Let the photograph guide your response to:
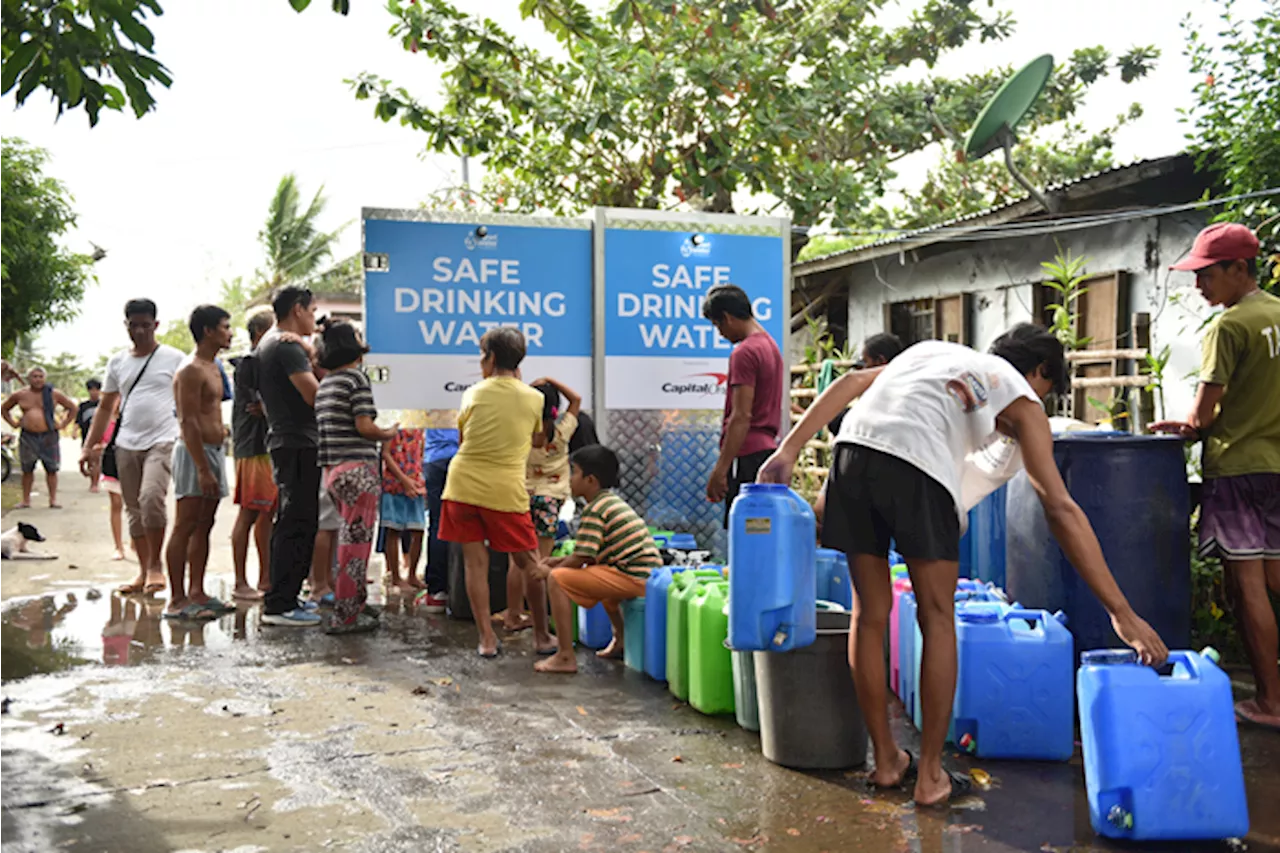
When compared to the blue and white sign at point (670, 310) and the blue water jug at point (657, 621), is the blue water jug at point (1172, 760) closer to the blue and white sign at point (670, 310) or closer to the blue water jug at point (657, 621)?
the blue water jug at point (657, 621)

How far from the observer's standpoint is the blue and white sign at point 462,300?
7.45 m

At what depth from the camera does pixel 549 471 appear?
7133 millimetres

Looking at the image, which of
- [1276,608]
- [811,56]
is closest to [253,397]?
[1276,608]

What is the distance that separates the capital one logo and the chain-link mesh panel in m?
0.14

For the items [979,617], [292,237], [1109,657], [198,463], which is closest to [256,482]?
[198,463]

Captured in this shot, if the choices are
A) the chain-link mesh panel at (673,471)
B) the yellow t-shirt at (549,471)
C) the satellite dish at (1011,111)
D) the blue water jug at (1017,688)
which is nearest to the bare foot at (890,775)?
the blue water jug at (1017,688)

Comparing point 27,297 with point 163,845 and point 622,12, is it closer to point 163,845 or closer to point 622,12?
point 622,12

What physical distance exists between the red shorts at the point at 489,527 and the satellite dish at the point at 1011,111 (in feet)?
23.5

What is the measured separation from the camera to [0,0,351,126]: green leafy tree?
4090mm

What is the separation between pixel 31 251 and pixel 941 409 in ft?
68.7

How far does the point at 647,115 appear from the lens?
1401 centimetres

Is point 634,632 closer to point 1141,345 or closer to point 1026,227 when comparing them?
point 1141,345

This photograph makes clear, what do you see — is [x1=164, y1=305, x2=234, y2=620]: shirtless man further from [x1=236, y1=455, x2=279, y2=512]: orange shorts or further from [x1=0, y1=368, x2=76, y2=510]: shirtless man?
[x1=0, y1=368, x2=76, y2=510]: shirtless man

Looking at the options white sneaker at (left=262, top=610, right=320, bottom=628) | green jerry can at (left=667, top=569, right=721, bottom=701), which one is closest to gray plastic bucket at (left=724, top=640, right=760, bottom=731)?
green jerry can at (left=667, top=569, right=721, bottom=701)
